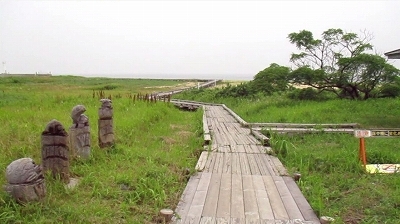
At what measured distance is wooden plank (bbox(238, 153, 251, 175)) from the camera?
602cm

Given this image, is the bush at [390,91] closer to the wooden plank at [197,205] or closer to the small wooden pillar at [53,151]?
the wooden plank at [197,205]

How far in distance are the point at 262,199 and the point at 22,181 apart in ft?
9.58

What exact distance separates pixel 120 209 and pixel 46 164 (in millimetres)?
1424

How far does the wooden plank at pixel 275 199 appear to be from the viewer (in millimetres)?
4164

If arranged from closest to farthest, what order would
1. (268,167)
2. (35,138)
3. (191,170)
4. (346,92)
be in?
(191,170) → (268,167) → (35,138) → (346,92)

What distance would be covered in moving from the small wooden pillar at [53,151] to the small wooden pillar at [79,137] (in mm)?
983

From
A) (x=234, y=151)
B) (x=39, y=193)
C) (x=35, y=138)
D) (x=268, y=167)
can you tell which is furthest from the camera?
(x=234, y=151)

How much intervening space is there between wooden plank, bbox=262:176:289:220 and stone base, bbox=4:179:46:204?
2.74 metres

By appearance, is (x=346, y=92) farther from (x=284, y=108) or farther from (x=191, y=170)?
(x=191, y=170)

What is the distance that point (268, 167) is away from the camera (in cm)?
634

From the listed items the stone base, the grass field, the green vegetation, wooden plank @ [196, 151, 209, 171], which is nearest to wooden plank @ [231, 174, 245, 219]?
wooden plank @ [196, 151, 209, 171]

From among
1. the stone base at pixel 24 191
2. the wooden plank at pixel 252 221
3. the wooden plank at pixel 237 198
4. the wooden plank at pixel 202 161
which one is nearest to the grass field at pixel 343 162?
the wooden plank at pixel 252 221

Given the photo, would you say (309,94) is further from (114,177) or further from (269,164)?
(114,177)

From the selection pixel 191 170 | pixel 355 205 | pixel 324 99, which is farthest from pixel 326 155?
pixel 324 99
